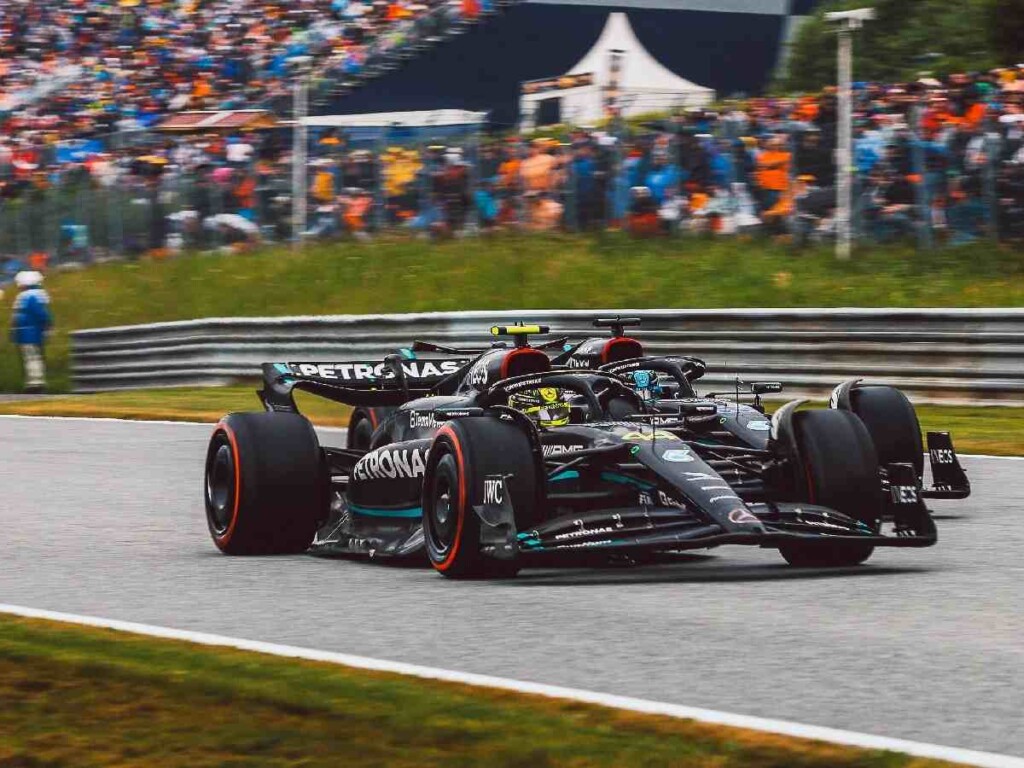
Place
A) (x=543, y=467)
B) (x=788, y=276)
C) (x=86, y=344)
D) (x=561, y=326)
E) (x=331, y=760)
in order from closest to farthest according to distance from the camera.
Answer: (x=331, y=760), (x=543, y=467), (x=561, y=326), (x=788, y=276), (x=86, y=344)

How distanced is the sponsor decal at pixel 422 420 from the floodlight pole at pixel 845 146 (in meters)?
12.5

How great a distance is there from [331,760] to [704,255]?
19212mm

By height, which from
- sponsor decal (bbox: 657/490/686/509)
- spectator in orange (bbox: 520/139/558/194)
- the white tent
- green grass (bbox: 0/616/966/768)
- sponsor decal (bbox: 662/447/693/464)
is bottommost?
the white tent

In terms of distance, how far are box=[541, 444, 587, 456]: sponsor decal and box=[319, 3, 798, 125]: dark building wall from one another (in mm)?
28260

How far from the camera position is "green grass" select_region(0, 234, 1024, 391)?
2112 centimetres

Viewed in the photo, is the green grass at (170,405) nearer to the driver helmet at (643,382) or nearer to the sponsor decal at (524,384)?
the driver helmet at (643,382)

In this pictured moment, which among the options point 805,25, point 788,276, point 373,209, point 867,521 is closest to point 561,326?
point 788,276

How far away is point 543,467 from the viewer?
7.94m

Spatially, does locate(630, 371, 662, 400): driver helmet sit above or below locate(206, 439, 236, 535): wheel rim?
above

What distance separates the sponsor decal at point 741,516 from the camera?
24.9 feet

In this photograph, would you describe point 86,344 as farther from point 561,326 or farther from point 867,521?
point 867,521

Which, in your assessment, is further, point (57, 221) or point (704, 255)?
point (57, 221)

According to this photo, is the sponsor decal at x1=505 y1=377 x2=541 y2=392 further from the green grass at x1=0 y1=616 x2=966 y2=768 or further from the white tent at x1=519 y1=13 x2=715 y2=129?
the white tent at x1=519 y1=13 x2=715 y2=129

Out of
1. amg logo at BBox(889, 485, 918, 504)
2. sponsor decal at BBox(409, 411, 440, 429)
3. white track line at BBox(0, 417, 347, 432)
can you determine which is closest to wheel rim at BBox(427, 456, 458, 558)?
sponsor decal at BBox(409, 411, 440, 429)
